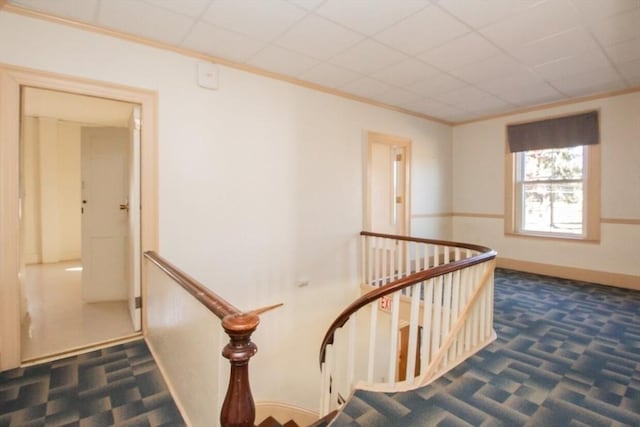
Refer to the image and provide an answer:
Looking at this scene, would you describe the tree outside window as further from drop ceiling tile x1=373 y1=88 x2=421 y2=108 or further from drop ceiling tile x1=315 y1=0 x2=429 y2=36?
drop ceiling tile x1=315 y1=0 x2=429 y2=36

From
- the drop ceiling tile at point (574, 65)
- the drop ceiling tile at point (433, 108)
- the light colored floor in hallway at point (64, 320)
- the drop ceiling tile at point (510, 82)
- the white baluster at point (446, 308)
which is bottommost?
the light colored floor in hallway at point (64, 320)

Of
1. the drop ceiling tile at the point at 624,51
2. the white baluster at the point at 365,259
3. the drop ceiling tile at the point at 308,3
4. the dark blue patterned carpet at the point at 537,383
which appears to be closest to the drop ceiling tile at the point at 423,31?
the drop ceiling tile at the point at 308,3

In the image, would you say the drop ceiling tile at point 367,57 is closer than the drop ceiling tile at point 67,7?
No

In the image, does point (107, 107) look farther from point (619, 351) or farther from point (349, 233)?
point (619, 351)

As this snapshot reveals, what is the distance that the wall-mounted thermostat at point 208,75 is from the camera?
2918mm

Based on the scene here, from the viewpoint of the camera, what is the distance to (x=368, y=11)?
2.30 metres

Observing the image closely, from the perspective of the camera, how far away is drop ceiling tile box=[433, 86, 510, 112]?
4043 millimetres

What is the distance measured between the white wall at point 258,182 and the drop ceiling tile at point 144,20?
0.53 ft

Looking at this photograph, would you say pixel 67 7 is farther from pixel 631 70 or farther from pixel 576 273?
pixel 576 273

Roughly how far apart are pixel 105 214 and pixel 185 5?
2.60m

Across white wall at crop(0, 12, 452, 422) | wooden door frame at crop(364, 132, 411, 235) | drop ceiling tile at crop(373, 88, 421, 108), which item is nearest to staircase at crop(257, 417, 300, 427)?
white wall at crop(0, 12, 452, 422)

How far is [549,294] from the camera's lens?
3.83 metres

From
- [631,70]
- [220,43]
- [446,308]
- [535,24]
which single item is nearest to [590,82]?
[631,70]

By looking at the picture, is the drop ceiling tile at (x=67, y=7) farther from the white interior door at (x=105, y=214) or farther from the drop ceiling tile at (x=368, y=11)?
the drop ceiling tile at (x=368, y=11)
